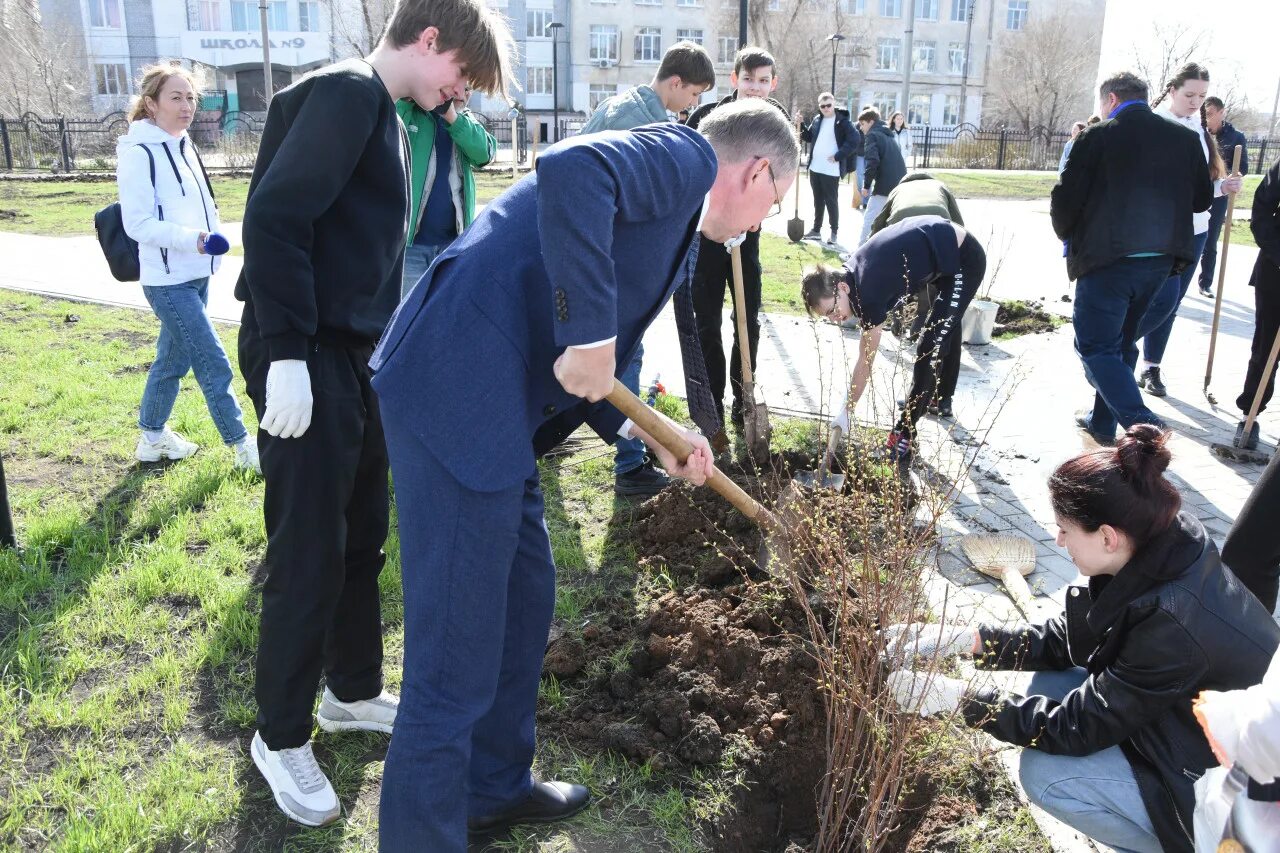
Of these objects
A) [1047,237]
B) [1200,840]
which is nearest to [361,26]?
[1047,237]

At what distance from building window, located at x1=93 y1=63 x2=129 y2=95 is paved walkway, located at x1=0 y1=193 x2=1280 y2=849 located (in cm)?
4459

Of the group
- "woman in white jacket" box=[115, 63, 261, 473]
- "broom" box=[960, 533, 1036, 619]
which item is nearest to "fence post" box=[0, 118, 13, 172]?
"woman in white jacket" box=[115, 63, 261, 473]

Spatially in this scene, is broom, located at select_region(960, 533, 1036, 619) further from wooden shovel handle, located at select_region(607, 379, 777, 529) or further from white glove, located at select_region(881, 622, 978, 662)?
wooden shovel handle, located at select_region(607, 379, 777, 529)

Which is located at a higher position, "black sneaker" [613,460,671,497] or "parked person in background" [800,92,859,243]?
"parked person in background" [800,92,859,243]

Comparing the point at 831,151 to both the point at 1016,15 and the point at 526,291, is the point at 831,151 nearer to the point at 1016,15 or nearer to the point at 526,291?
the point at 526,291

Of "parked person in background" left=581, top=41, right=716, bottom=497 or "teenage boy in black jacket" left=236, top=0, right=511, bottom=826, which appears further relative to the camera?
"parked person in background" left=581, top=41, right=716, bottom=497

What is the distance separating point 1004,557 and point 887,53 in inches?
2216

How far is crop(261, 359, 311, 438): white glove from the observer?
224 centimetres

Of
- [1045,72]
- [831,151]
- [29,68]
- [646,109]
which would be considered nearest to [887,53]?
[1045,72]

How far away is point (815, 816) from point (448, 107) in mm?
2756

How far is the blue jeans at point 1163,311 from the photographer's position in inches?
224

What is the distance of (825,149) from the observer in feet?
40.0

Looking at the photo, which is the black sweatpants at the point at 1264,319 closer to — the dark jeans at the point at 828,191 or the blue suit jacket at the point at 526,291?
the blue suit jacket at the point at 526,291

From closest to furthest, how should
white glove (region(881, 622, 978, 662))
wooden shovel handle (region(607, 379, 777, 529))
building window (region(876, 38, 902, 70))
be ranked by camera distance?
wooden shovel handle (region(607, 379, 777, 529)) → white glove (region(881, 622, 978, 662)) → building window (region(876, 38, 902, 70))
